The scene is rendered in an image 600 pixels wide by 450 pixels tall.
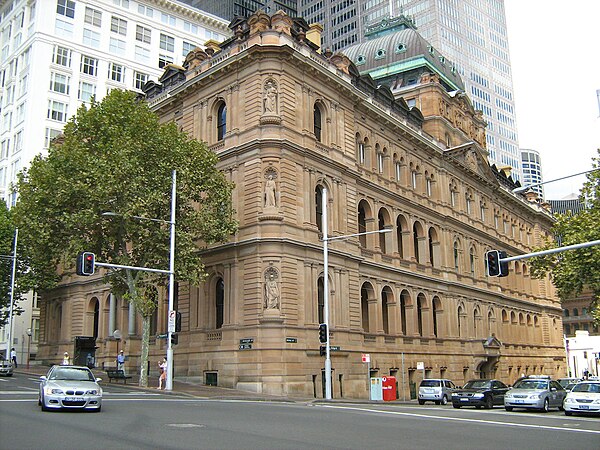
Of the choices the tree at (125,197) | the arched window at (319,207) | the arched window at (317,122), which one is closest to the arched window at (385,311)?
the arched window at (319,207)

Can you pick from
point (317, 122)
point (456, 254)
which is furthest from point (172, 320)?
point (456, 254)

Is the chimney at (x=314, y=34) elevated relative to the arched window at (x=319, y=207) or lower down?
elevated

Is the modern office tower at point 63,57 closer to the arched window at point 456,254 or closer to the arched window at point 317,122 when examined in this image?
the arched window at point 317,122

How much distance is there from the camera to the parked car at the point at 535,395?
29.0 metres

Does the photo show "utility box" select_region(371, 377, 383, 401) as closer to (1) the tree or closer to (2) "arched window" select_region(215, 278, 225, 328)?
(2) "arched window" select_region(215, 278, 225, 328)

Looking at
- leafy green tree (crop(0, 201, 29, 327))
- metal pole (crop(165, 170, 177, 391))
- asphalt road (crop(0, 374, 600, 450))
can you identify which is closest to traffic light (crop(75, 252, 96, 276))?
metal pole (crop(165, 170, 177, 391))

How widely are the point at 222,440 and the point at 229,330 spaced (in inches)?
908

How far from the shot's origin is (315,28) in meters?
47.5

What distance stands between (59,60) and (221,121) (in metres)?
40.2

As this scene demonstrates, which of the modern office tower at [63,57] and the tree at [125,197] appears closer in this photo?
the tree at [125,197]

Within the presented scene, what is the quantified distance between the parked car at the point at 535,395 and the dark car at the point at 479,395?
201cm

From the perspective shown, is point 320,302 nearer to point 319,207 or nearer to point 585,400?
point 319,207

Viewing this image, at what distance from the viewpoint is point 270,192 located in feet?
124

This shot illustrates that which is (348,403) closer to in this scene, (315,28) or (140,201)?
(140,201)
